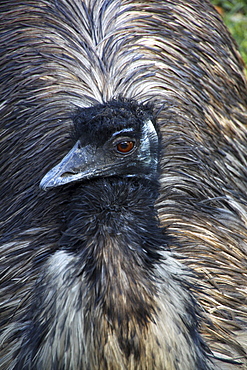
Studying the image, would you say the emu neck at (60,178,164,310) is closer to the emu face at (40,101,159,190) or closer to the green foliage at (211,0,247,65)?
the emu face at (40,101,159,190)

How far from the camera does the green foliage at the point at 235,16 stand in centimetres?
624

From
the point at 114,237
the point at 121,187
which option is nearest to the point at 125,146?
the point at 121,187

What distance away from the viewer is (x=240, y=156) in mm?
4035

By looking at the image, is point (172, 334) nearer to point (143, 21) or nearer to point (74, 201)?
point (74, 201)

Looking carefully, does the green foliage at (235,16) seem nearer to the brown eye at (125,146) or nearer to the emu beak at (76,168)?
the brown eye at (125,146)

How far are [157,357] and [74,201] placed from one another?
78 cm

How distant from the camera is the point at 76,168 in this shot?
9.67ft

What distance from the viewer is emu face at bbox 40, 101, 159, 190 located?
293cm

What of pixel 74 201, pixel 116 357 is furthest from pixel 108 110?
pixel 116 357

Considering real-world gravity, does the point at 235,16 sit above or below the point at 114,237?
above

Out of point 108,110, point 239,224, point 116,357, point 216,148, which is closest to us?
point 116,357

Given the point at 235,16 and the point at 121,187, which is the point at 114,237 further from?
the point at 235,16

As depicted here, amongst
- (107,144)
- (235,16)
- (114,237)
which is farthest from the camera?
(235,16)

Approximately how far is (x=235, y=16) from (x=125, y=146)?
12.7 ft
